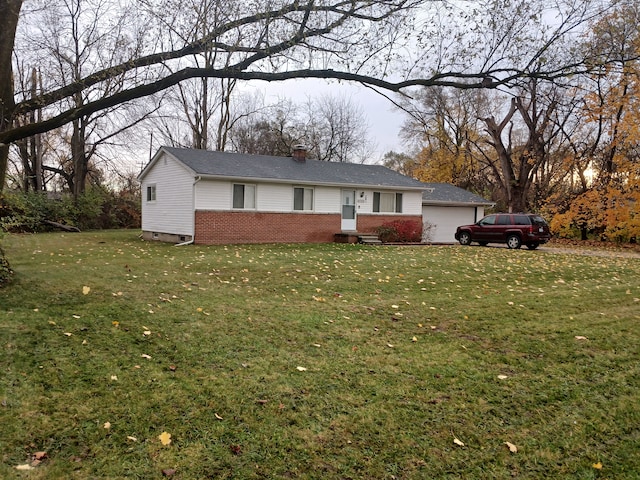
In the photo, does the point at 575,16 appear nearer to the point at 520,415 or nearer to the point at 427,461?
the point at 520,415

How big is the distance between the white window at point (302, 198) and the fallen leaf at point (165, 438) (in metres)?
17.3

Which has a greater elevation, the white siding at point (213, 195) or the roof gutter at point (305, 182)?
the roof gutter at point (305, 182)

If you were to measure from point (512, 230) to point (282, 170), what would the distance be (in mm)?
11260

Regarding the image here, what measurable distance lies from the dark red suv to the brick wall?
23.8 feet

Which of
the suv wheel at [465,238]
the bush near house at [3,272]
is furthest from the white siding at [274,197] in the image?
the bush near house at [3,272]

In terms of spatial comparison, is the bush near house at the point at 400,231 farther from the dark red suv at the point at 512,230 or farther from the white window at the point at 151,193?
the white window at the point at 151,193

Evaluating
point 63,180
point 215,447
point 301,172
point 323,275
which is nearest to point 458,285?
point 323,275

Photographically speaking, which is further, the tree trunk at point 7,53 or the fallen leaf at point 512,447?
the tree trunk at point 7,53

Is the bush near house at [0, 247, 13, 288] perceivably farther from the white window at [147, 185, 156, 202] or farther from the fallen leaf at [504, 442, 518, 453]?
the white window at [147, 185, 156, 202]

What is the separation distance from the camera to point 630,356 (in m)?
4.90

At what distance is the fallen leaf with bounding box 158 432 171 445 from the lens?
2938 millimetres

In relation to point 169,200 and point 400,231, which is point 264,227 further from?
point 400,231

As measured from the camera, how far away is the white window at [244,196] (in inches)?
730

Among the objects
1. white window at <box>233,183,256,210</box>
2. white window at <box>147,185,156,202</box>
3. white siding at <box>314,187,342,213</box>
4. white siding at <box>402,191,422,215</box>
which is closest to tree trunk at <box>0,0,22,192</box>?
white window at <box>233,183,256,210</box>
